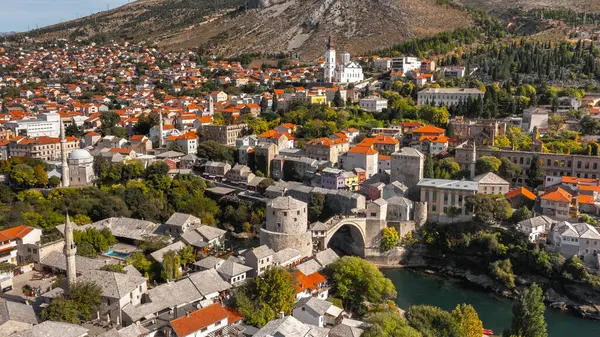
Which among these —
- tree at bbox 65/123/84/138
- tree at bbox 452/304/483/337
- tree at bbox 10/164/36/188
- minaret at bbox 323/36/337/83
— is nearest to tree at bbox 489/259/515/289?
tree at bbox 452/304/483/337

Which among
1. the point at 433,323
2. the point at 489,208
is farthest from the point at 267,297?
the point at 489,208

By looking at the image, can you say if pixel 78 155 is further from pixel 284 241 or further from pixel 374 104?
pixel 374 104

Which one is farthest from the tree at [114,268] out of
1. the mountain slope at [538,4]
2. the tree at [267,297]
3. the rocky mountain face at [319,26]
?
the mountain slope at [538,4]

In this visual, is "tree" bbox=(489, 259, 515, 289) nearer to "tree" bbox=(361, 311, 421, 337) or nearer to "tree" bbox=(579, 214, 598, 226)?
"tree" bbox=(579, 214, 598, 226)

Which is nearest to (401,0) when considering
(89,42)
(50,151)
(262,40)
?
(262,40)

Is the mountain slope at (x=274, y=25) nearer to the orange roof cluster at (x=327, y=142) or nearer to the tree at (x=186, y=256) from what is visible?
the orange roof cluster at (x=327, y=142)

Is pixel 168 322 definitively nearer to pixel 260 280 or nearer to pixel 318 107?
pixel 260 280
